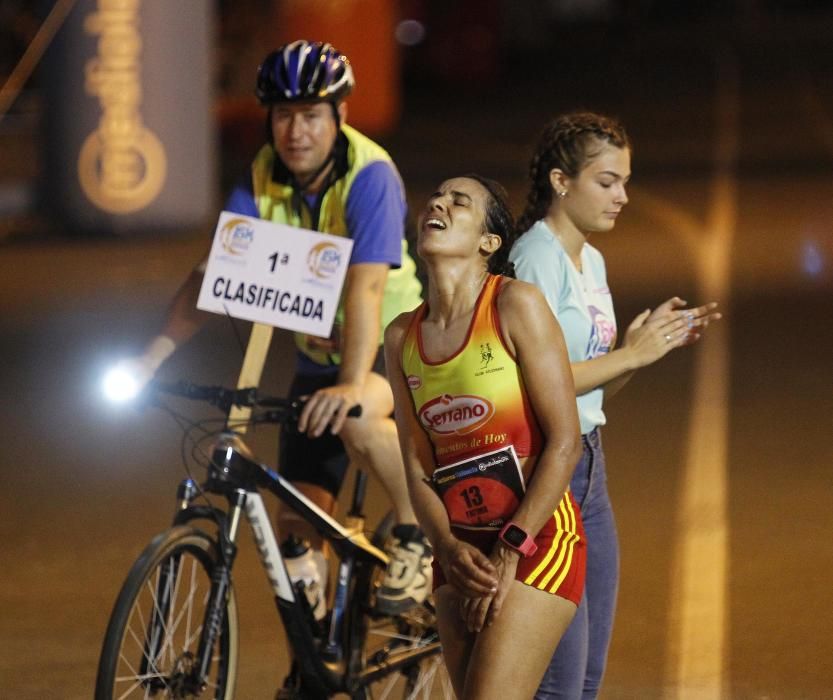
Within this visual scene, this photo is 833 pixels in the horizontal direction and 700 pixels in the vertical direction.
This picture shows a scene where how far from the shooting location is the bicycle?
4645 millimetres

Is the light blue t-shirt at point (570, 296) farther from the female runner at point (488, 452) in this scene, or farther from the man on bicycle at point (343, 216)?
the man on bicycle at point (343, 216)

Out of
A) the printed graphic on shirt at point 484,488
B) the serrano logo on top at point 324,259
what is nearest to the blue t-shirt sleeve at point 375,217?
the serrano logo on top at point 324,259

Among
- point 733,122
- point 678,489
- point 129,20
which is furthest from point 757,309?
point 733,122

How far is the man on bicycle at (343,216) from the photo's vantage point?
521cm

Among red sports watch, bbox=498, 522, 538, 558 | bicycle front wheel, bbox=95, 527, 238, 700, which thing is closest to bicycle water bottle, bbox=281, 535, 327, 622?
bicycle front wheel, bbox=95, 527, 238, 700

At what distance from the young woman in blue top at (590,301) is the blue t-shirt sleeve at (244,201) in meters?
1.05

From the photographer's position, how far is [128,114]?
17453 mm

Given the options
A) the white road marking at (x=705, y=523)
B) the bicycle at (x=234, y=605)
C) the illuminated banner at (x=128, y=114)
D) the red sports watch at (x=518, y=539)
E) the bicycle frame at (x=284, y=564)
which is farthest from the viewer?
the illuminated banner at (x=128, y=114)

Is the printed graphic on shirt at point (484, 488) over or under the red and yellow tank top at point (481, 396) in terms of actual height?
under

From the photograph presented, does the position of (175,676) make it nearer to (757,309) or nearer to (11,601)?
(11,601)

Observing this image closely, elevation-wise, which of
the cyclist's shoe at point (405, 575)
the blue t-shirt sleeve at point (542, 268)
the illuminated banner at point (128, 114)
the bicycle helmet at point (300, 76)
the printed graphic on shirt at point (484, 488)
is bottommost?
the printed graphic on shirt at point (484, 488)

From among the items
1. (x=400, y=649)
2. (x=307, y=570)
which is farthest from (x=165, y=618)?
(x=400, y=649)

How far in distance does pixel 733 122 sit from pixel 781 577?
857 inches

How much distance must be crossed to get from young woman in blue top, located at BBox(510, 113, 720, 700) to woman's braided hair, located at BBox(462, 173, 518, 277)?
10.6 inches
